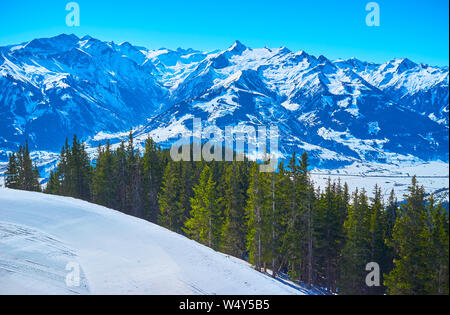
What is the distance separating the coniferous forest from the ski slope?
978 centimetres

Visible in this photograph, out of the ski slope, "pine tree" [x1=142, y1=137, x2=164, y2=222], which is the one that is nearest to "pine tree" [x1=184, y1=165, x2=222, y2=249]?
"pine tree" [x1=142, y1=137, x2=164, y2=222]

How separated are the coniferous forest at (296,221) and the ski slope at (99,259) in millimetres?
9783

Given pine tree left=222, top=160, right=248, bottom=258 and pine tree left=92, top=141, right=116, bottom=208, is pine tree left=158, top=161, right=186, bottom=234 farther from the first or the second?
pine tree left=92, top=141, right=116, bottom=208

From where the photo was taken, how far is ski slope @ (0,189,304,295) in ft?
57.9

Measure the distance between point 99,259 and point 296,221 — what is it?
19867 mm

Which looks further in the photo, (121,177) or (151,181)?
(121,177)

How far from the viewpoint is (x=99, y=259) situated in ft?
68.4

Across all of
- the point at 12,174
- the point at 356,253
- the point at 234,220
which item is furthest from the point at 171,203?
the point at 12,174

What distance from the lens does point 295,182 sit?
32.3 metres

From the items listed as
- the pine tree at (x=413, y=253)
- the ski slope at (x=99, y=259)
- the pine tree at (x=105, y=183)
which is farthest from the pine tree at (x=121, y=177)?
the pine tree at (x=413, y=253)

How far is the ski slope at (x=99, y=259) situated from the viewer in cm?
1766

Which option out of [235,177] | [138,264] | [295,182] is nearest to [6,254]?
[138,264]

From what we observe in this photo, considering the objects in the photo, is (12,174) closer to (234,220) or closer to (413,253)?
(234,220)
